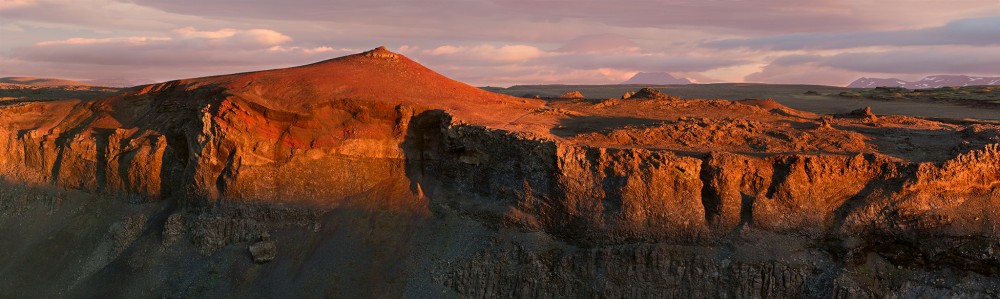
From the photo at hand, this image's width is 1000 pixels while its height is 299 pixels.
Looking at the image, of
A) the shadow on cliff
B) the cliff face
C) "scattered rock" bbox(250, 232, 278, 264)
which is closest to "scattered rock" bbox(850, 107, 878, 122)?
the cliff face

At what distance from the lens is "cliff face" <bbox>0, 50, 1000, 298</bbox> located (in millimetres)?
12641

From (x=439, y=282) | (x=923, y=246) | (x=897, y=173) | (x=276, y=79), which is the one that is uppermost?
(x=276, y=79)

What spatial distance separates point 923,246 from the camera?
12492 mm

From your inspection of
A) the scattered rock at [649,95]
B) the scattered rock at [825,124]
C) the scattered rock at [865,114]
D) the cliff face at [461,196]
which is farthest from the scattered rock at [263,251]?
the scattered rock at [865,114]

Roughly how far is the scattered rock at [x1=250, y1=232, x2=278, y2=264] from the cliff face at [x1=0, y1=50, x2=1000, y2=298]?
67 millimetres

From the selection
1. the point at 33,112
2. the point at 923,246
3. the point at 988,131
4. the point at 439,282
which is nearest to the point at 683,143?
the point at 923,246

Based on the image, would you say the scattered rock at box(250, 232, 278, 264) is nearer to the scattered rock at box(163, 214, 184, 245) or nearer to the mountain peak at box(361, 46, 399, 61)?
the scattered rock at box(163, 214, 184, 245)

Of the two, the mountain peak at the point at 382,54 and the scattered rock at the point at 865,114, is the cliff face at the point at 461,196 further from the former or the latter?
the scattered rock at the point at 865,114

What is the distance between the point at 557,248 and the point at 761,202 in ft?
12.6

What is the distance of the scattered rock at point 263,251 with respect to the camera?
1448cm

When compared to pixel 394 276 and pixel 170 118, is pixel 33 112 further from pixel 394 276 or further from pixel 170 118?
pixel 394 276

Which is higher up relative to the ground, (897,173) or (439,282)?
(897,173)

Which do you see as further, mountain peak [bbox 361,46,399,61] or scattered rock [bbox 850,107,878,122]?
mountain peak [bbox 361,46,399,61]

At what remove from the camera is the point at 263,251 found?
1455cm
